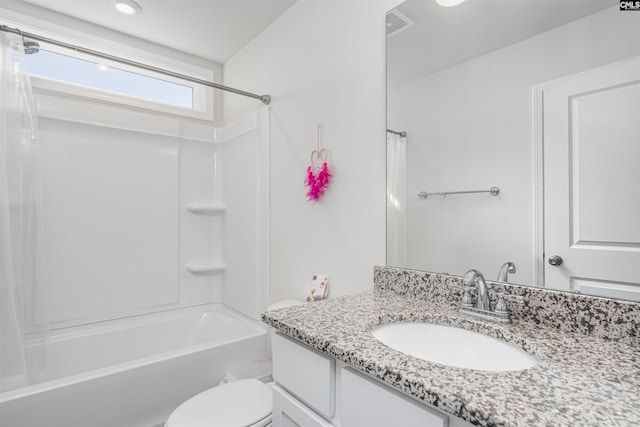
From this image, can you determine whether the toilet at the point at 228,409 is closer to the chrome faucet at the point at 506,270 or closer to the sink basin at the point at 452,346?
the sink basin at the point at 452,346

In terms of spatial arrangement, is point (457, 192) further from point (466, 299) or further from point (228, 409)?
point (228, 409)

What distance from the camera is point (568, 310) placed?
0.87 m

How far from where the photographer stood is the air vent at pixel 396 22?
4.50 feet

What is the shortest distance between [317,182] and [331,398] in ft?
3.71

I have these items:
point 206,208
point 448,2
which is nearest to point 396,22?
point 448,2

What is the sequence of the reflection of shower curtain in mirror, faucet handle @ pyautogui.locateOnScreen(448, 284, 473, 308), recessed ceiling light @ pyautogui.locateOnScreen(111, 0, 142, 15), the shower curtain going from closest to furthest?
faucet handle @ pyautogui.locateOnScreen(448, 284, 473, 308) < the reflection of shower curtain in mirror < the shower curtain < recessed ceiling light @ pyautogui.locateOnScreen(111, 0, 142, 15)

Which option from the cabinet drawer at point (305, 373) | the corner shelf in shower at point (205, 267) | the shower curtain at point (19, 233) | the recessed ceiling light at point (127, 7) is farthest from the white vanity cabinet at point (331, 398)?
the recessed ceiling light at point (127, 7)

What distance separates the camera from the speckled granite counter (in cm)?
51

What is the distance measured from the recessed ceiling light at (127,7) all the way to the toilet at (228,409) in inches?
89.3

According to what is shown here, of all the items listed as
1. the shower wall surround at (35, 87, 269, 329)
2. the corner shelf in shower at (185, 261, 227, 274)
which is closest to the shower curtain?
A: the shower wall surround at (35, 87, 269, 329)

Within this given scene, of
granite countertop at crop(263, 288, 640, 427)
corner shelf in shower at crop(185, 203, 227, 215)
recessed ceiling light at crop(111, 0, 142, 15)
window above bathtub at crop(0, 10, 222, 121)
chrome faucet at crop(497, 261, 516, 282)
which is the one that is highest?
recessed ceiling light at crop(111, 0, 142, 15)

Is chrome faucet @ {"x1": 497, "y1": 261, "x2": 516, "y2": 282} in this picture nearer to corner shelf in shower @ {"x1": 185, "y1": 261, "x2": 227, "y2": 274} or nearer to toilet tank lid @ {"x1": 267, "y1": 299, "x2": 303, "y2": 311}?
toilet tank lid @ {"x1": 267, "y1": 299, "x2": 303, "y2": 311}

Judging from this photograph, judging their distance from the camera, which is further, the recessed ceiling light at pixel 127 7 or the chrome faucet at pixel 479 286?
the recessed ceiling light at pixel 127 7

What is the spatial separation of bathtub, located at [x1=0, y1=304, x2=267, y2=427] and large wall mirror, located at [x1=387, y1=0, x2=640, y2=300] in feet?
4.29
